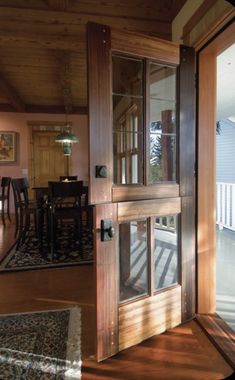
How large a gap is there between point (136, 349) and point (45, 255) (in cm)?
216

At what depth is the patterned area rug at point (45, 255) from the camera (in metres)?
3.25

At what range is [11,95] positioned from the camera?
5.53 meters

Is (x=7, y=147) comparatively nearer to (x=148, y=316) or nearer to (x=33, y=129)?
(x=33, y=129)

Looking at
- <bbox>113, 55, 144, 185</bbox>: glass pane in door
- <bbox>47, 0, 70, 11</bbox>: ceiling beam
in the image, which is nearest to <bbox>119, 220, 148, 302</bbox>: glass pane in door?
<bbox>113, 55, 144, 185</bbox>: glass pane in door

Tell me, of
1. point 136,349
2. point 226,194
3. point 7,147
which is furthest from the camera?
point 7,147

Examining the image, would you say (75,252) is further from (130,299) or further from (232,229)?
(232,229)

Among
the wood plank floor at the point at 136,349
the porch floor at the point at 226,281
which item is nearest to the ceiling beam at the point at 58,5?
the wood plank floor at the point at 136,349

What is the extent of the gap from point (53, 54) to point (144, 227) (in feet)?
9.92

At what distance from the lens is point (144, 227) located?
180 centimetres

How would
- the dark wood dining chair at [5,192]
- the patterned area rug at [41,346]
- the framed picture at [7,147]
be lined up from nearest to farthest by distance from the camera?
the patterned area rug at [41,346]
the dark wood dining chair at [5,192]
the framed picture at [7,147]

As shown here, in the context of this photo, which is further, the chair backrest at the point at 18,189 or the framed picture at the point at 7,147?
the framed picture at the point at 7,147

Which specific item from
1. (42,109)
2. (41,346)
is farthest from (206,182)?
(42,109)

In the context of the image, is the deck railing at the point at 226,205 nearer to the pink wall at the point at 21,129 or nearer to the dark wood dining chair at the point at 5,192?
the pink wall at the point at 21,129

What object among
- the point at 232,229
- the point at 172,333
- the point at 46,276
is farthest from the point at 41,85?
the point at 172,333
